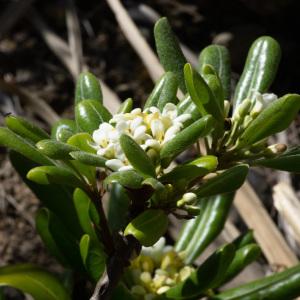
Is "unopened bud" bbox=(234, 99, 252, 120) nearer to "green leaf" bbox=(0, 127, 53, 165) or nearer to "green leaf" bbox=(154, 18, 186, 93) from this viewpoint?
"green leaf" bbox=(154, 18, 186, 93)

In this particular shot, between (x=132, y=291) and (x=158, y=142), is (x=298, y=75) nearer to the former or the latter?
(x=132, y=291)

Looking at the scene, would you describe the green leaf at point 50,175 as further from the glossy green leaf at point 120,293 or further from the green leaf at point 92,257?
the glossy green leaf at point 120,293

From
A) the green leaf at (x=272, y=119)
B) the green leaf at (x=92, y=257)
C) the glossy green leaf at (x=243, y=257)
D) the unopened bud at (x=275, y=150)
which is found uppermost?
the green leaf at (x=272, y=119)

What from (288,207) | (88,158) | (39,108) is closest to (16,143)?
(88,158)

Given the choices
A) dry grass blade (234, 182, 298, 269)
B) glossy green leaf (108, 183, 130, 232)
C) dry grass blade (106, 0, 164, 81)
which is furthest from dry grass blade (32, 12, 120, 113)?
glossy green leaf (108, 183, 130, 232)

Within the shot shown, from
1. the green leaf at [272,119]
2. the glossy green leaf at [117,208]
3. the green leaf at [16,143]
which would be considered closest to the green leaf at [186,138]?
the green leaf at [272,119]

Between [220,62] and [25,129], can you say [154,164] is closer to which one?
[25,129]

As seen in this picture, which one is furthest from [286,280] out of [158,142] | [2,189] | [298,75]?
[298,75]
